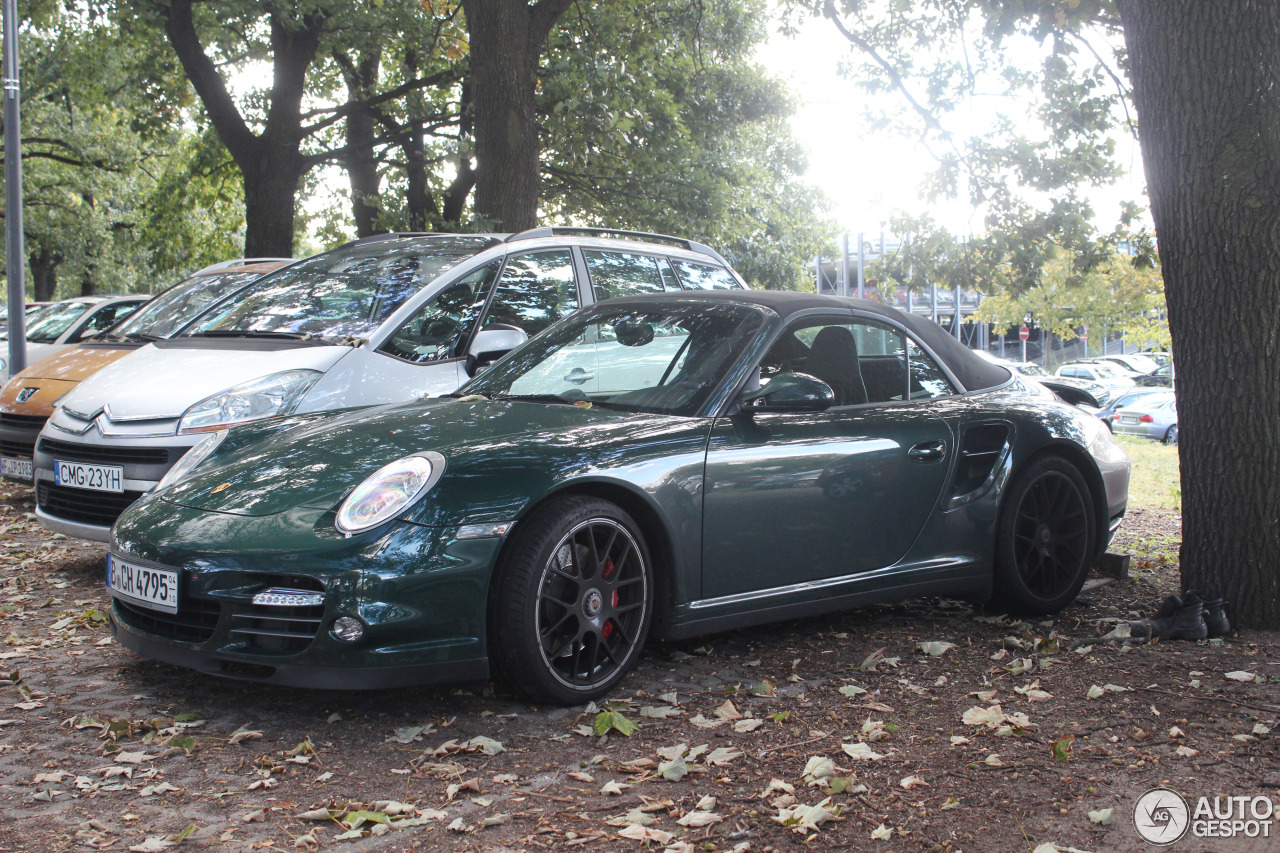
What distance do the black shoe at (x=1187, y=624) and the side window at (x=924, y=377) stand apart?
1.38m

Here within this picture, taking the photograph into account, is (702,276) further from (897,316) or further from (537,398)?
(537,398)

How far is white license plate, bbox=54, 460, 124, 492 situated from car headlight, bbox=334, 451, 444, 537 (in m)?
2.73

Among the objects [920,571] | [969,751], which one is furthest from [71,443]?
[969,751]

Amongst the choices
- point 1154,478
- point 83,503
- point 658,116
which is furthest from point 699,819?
point 658,116

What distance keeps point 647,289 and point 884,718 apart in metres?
4.19

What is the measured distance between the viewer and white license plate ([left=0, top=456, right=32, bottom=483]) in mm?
8148

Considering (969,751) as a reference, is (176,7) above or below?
above

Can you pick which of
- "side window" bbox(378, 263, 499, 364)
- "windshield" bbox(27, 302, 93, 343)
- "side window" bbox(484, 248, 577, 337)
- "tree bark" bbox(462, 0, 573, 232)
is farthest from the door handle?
"windshield" bbox(27, 302, 93, 343)

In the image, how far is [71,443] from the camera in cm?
621

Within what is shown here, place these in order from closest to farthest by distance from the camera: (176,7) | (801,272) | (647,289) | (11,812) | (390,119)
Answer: (11,812), (647,289), (176,7), (390,119), (801,272)

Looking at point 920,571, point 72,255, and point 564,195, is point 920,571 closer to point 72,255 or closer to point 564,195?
point 564,195

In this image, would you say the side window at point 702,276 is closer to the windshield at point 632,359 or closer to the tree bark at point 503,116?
the windshield at point 632,359

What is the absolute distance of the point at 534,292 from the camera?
283 inches

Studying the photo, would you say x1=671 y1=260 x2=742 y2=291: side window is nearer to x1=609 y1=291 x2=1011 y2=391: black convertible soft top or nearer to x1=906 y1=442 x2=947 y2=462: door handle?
x1=609 y1=291 x2=1011 y2=391: black convertible soft top
